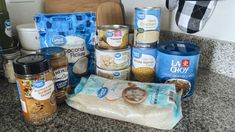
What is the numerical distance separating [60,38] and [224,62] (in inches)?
20.5

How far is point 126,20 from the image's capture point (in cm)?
97

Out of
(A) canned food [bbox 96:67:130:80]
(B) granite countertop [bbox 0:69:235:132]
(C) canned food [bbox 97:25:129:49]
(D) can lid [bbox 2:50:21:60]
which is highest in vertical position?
(C) canned food [bbox 97:25:129:49]

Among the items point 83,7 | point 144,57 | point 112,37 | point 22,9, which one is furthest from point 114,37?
point 22,9

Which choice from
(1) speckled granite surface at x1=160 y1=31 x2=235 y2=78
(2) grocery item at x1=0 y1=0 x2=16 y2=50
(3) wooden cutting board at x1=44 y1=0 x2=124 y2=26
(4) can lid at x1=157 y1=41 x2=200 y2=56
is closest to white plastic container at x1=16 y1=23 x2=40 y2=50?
(2) grocery item at x1=0 y1=0 x2=16 y2=50

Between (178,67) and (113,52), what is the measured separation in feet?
0.57

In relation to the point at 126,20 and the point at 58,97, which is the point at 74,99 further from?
the point at 126,20

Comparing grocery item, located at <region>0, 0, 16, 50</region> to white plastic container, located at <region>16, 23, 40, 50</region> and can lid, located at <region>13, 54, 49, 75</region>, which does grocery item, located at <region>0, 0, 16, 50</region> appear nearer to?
white plastic container, located at <region>16, 23, 40, 50</region>

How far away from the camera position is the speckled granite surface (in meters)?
0.65

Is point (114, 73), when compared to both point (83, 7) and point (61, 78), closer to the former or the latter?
point (61, 78)

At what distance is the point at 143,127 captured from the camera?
1.52ft

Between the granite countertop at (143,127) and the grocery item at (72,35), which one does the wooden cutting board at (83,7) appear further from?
the granite countertop at (143,127)

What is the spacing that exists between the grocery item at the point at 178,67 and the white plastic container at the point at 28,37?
408 millimetres

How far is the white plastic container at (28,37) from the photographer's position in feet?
2.23

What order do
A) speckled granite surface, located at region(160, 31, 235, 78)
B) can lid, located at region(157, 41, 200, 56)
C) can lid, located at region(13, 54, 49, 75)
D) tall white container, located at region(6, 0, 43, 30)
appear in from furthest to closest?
tall white container, located at region(6, 0, 43, 30), speckled granite surface, located at region(160, 31, 235, 78), can lid, located at region(157, 41, 200, 56), can lid, located at region(13, 54, 49, 75)
